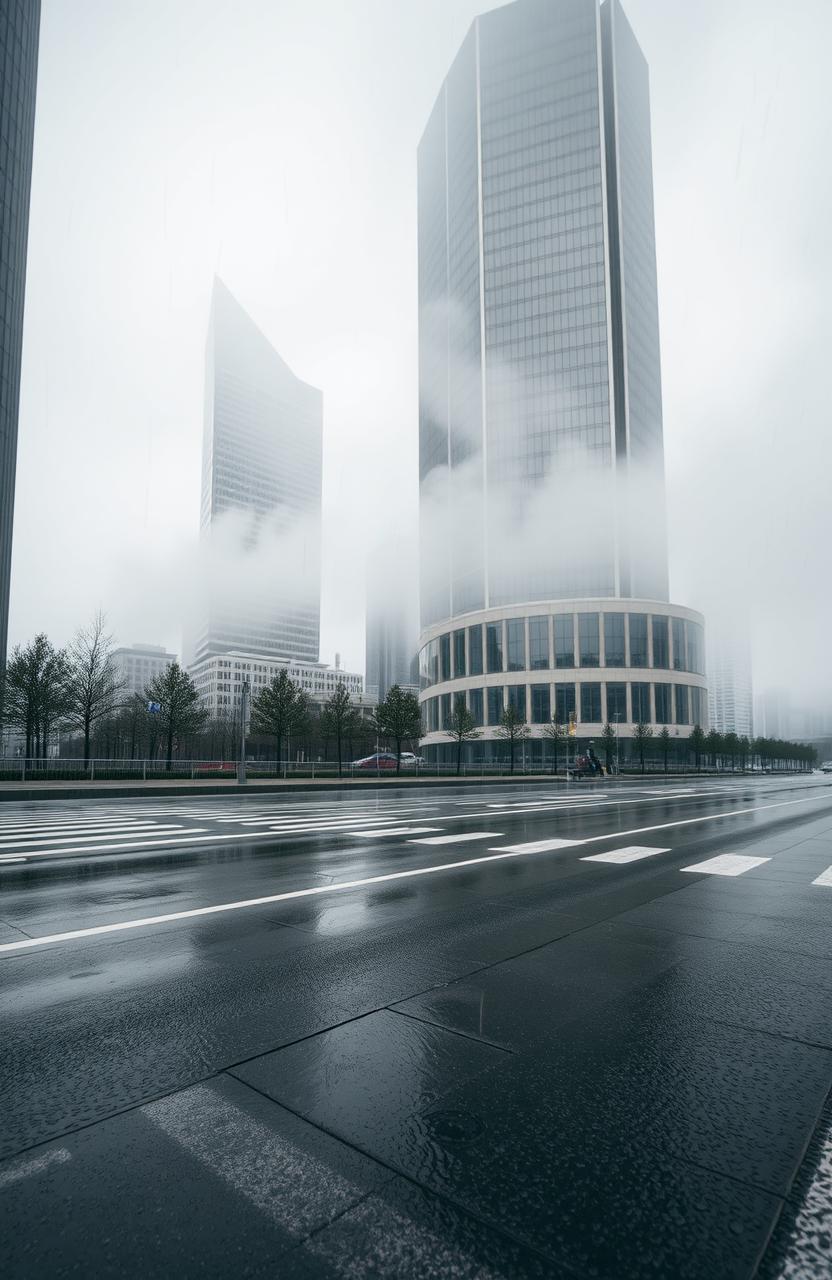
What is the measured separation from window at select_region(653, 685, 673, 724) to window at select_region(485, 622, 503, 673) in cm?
2088

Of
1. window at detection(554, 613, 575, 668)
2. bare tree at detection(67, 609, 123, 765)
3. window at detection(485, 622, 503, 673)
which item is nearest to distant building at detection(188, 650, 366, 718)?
window at detection(485, 622, 503, 673)

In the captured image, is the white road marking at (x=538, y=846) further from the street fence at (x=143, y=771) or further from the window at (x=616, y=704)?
the window at (x=616, y=704)

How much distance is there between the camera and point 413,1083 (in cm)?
299

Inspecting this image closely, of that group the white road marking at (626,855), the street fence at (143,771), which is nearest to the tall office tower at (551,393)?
the street fence at (143,771)

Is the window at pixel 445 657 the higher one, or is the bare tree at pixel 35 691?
the window at pixel 445 657

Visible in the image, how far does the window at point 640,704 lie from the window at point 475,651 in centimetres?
2064

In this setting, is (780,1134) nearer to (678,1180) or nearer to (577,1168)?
(678,1180)

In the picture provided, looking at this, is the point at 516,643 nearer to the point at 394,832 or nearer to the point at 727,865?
the point at 394,832

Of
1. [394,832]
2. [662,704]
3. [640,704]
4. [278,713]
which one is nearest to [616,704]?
[640,704]

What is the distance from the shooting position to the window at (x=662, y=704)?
90.7m

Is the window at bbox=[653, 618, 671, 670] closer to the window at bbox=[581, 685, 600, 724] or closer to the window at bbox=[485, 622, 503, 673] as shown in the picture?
the window at bbox=[581, 685, 600, 724]

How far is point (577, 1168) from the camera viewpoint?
2391mm

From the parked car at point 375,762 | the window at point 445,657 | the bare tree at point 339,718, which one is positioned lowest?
the parked car at point 375,762

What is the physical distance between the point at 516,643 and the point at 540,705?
9384 millimetres
